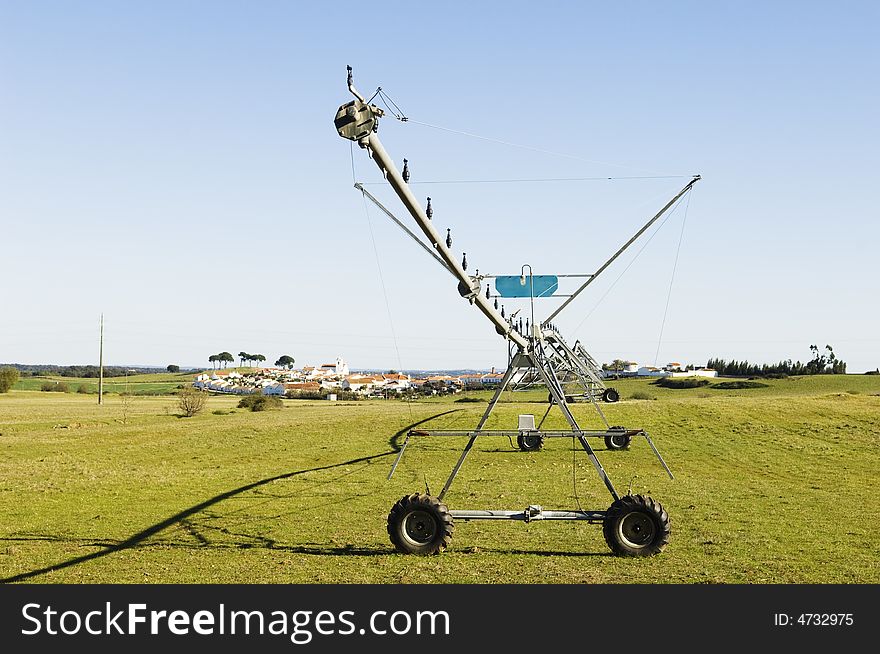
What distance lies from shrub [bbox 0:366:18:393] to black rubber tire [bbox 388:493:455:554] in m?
110

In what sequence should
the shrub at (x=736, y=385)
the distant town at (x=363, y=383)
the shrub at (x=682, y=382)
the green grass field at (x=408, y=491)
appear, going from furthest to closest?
the distant town at (x=363, y=383), the shrub at (x=682, y=382), the shrub at (x=736, y=385), the green grass field at (x=408, y=491)

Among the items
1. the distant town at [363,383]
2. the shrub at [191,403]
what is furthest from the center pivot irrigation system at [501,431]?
the distant town at [363,383]

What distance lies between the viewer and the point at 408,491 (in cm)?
2303

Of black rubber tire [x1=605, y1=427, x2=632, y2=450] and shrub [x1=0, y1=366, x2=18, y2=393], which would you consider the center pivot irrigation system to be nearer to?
black rubber tire [x1=605, y1=427, x2=632, y2=450]

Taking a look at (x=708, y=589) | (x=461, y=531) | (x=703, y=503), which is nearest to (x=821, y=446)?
(x=703, y=503)

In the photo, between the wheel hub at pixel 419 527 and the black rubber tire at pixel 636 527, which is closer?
the black rubber tire at pixel 636 527

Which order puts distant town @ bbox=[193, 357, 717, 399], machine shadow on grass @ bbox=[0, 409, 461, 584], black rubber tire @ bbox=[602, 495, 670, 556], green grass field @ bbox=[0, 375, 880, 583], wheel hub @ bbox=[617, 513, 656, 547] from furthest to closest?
1. distant town @ bbox=[193, 357, 717, 399]
2. machine shadow on grass @ bbox=[0, 409, 461, 584]
3. wheel hub @ bbox=[617, 513, 656, 547]
4. black rubber tire @ bbox=[602, 495, 670, 556]
5. green grass field @ bbox=[0, 375, 880, 583]

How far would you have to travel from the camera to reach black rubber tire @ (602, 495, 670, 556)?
45.6 feet

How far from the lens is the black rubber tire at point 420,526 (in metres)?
14.1

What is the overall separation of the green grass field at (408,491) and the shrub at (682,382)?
159 ft

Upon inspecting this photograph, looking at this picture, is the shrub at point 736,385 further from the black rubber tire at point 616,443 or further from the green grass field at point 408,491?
the black rubber tire at point 616,443

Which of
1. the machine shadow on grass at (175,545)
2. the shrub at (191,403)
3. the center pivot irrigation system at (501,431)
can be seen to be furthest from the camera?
the shrub at (191,403)

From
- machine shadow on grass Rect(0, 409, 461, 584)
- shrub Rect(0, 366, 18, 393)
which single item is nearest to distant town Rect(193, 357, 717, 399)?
shrub Rect(0, 366, 18, 393)

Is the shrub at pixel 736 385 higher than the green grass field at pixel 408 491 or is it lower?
higher
